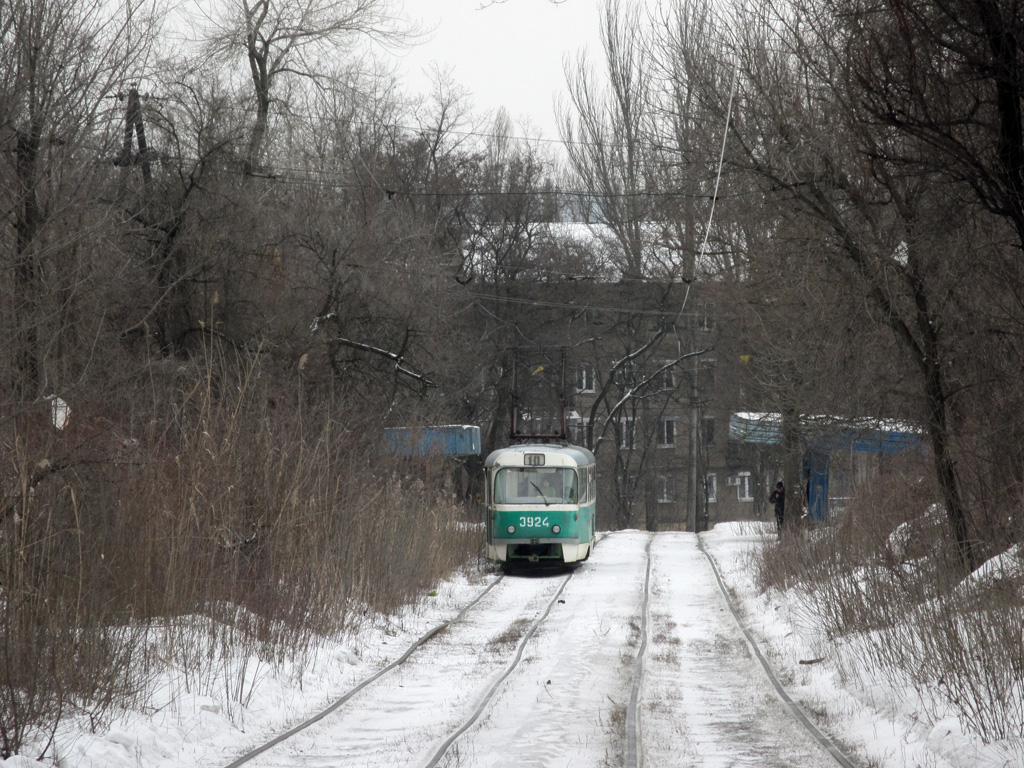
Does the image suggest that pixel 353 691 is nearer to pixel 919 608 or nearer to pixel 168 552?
pixel 168 552

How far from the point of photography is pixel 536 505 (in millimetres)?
21984

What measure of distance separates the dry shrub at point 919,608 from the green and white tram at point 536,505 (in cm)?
805

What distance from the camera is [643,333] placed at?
4688 centimetres

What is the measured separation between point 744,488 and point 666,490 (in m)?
4.63

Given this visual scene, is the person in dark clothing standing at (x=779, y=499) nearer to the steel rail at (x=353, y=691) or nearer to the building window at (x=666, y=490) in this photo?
the steel rail at (x=353, y=691)

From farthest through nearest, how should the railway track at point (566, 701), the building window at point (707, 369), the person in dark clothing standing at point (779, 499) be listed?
the building window at point (707, 369), the person in dark clothing standing at point (779, 499), the railway track at point (566, 701)

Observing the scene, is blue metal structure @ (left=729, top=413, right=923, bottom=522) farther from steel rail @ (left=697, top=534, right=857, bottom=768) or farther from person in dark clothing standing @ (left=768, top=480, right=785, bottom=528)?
steel rail @ (left=697, top=534, right=857, bottom=768)

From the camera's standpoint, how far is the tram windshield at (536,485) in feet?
72.8

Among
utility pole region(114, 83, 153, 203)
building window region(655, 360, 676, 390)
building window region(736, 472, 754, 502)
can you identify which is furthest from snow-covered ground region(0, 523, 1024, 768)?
building window region(736, 472, 754, 502)

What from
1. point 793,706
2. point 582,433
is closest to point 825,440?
point 793,706

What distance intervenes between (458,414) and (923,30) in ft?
106

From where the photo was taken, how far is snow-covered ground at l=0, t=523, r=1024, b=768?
24.8 ft

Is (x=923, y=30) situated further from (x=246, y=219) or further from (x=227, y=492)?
(x=246, y=219)

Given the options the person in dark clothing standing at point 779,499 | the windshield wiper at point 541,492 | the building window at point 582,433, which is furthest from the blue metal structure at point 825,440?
the building window at point 582,433
